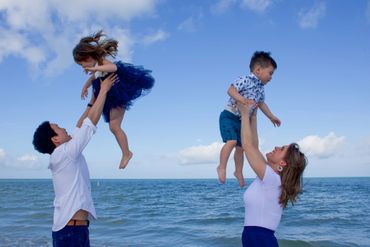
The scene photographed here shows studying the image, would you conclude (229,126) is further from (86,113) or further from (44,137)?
Answer: (44,137)

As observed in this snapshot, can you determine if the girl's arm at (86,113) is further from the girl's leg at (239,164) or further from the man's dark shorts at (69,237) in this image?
the girl's leg at (239,164)

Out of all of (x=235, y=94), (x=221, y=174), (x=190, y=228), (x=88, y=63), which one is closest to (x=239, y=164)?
(x=221, y=174)

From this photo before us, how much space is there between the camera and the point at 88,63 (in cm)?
388

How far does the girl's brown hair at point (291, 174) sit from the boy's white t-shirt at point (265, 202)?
0.13ft

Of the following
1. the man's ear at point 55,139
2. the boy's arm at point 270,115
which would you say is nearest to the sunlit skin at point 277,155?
the boy's arm at point 270,115

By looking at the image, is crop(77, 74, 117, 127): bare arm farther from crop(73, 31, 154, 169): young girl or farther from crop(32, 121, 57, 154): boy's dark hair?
crop(32, 121, 57, 154): boy's dark hair

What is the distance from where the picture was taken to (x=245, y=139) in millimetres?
3475

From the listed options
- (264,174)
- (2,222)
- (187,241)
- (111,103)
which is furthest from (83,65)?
(2,222)

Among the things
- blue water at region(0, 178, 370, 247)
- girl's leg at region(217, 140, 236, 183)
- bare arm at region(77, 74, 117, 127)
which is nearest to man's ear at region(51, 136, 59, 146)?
bare arm at region(77, 74, 117, 127)

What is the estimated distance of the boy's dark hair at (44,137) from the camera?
139 inches

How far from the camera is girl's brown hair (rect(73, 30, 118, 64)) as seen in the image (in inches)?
150

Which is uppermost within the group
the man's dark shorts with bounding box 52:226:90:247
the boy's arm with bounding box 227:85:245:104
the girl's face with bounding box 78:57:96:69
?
the girl's face with bounding box 78:57:96:69

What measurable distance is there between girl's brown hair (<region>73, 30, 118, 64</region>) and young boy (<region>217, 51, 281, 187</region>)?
1128 mm

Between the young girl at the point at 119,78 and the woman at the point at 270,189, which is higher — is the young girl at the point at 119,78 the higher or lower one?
the higher one
